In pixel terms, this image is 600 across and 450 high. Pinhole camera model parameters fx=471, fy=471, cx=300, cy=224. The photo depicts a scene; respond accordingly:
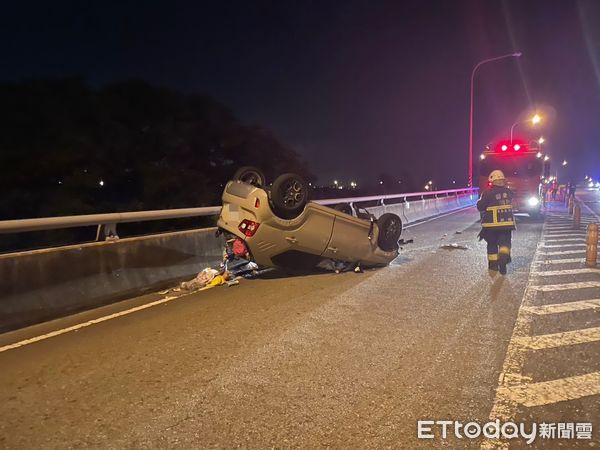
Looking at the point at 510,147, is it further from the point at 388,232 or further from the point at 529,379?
the point at 529,379

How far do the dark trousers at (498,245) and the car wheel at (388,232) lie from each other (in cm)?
149

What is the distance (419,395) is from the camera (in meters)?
3.34

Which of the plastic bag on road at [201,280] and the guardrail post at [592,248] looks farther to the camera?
the guardrail post at [592,248]

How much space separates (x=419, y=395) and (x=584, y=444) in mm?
1009

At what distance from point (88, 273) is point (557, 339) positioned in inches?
206

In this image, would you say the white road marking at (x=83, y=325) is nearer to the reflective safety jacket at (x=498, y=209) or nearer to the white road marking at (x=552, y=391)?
the white road marking at (x=552, y=391)

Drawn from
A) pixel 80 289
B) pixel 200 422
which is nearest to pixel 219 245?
pixel 80 289

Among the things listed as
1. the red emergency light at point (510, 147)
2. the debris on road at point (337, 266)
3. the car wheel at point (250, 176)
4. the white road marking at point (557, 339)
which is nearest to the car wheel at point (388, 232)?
the debris on road at point (337, 266)

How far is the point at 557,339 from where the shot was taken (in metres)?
4.47

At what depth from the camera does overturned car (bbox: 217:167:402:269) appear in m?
6.66

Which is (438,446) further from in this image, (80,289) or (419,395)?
(80,289)

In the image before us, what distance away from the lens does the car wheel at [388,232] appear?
816cm

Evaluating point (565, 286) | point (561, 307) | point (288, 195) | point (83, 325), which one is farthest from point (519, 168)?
point (83, 325)

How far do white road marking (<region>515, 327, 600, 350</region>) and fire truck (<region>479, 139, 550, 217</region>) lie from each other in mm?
15687
